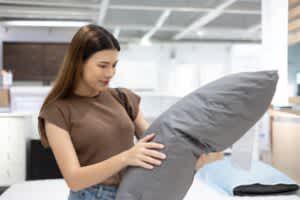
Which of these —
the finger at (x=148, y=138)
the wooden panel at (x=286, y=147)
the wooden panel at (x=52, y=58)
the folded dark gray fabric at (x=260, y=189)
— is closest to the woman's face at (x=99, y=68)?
the finger at (x=148, y=138)

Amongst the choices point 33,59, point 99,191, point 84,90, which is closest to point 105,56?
point 84,90

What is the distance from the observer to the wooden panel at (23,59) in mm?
6641

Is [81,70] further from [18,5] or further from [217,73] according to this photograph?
[217,73]

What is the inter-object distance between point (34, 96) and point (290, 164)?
278 centimetres

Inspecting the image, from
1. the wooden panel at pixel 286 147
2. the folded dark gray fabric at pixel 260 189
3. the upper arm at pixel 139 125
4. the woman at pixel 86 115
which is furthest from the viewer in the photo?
the wooden panel at pixel 286 147

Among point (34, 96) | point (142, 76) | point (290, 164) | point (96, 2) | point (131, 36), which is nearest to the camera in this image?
point (290, 164)

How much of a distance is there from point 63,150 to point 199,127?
36 cm

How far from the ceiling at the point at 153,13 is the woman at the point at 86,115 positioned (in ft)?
13.8

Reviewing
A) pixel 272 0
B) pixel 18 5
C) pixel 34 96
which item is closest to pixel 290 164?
pixel 272 0

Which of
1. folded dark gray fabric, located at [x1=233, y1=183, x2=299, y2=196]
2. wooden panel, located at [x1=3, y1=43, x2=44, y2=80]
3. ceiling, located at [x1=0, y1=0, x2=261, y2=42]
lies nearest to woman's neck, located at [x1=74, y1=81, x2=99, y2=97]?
folded dark gray fabric, located at [x1=233, y1=183, x2=299, y2=196]

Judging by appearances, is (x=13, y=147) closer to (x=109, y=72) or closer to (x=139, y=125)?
(x=139, y=125)

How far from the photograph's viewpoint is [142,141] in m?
0.90

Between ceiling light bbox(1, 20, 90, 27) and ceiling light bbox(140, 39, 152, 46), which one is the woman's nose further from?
ceiling light bbox(140, 39, 152, 46)

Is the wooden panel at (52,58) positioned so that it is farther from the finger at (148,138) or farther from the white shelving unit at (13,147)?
the finger at (148,138)
